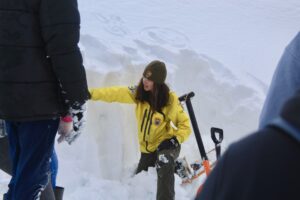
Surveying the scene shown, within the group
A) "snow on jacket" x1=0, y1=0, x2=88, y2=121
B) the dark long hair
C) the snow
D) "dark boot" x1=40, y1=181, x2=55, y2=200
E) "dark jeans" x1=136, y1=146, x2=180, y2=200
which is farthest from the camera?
the snow

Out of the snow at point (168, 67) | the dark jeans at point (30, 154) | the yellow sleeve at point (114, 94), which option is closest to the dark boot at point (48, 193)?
the dark jeans at point (30, 154)

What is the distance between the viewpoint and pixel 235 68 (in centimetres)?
619

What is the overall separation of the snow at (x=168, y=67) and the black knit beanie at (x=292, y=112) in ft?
9.84

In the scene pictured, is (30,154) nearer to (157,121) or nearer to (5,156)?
(5,156)

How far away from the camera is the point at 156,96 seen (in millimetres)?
3730

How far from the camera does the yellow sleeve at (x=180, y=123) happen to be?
3.74m

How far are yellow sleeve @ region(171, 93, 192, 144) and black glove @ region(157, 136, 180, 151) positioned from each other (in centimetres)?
4

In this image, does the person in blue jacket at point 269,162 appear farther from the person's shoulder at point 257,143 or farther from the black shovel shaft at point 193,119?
the black shovel shaft at point 193,119

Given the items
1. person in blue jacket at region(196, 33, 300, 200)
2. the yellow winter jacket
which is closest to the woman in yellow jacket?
the yellow winter jacket

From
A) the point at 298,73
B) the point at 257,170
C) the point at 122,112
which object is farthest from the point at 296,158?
the point at 122,112

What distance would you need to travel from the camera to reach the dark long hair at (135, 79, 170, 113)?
371 centimetres

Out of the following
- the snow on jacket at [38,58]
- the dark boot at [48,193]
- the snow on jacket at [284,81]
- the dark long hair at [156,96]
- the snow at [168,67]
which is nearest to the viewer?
the snow on jacket at [284,81]

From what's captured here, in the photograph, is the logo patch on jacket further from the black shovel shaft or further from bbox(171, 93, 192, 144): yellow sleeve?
the black shovel shaft

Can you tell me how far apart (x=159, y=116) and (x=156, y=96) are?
19cm
